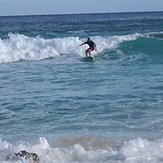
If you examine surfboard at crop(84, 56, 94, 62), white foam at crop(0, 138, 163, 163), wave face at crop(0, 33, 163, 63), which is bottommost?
white foam at crop(0, 138, 163, 163)

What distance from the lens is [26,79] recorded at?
14.5 m

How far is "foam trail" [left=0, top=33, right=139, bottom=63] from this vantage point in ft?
72.6

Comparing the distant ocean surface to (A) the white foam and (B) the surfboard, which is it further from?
(B) the surfboard

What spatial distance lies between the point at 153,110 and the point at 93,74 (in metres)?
5.63

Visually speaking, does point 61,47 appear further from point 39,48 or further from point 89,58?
point 89,58

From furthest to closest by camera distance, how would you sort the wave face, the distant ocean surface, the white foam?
the wave face
the distant ocean surface
the white foam

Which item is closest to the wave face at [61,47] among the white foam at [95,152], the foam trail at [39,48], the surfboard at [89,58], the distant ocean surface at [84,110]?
the foam trail at [39,48]

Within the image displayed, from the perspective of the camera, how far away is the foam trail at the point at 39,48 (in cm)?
2212

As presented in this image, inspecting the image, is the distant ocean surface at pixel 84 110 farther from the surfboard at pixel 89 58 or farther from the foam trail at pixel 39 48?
the foam trail at pixel 39 48

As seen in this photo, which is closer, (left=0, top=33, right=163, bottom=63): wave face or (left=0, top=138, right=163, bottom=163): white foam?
(left=0, top=138, right=163, bottom=163): white foam

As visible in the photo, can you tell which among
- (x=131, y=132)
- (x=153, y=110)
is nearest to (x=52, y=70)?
(x=153, y=110)

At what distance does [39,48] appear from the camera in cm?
2427

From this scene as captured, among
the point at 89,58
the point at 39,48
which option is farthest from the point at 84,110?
the point at 39,48

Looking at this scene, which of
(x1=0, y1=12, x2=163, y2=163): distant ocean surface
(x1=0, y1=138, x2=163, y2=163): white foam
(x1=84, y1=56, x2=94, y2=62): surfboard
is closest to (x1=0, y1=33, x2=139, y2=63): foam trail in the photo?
(x1=84, y1=56, x2=94, y2=62): surfboard
